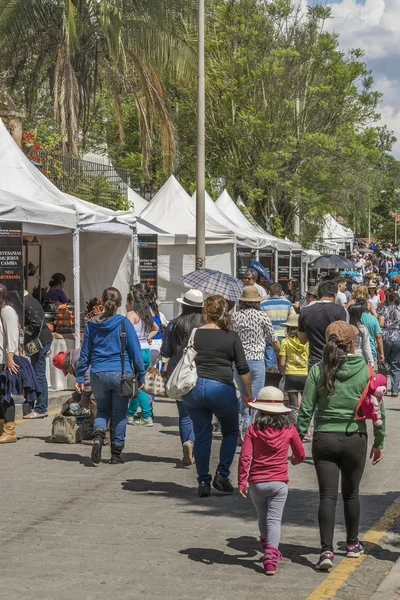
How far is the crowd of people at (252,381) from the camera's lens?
647 cm

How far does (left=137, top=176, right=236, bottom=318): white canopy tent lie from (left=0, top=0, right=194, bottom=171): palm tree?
4.44 feet

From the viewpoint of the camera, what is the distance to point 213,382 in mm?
8539

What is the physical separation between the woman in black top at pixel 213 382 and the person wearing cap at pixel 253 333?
2.09 m

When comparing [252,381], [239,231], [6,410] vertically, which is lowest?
[6,410]

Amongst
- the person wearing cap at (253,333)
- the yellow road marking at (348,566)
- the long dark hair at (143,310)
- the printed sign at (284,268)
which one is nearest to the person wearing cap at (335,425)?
the yellow road marking at (348,566)

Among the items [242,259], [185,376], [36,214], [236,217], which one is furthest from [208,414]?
[236,217]

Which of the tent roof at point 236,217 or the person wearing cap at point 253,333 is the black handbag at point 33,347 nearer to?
the person wearing cap at point 253,333

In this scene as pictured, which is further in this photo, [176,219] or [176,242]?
[176,219]

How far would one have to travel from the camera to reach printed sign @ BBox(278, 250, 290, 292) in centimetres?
2896

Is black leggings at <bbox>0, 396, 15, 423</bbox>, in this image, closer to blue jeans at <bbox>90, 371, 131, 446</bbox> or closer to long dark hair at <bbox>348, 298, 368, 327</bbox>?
blue jeans at <bbox>90, 371, 131, 446</bbox>

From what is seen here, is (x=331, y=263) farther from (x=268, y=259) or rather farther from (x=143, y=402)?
(x=143, y=402)

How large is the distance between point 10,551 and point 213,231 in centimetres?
1657

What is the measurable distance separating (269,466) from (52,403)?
8.53m

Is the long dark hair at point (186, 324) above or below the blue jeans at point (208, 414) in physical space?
above
